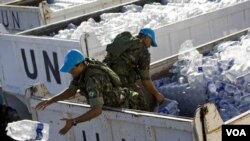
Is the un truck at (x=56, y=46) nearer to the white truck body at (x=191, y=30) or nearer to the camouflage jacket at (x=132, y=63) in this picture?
the white truck body at (x=191, y=30)

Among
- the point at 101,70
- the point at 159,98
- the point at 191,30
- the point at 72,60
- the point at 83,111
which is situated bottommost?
the point at 159,98

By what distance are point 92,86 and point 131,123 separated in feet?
1.43

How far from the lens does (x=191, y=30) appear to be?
7512 millimetres

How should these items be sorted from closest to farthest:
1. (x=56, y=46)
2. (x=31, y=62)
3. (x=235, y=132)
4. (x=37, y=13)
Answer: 1. (x=235, y=132)
2. (x=56, y=46)
3. (x=31, y=62)
4. (x=37, y=13)

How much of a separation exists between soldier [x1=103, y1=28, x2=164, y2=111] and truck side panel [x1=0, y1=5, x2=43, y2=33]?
3349 mm

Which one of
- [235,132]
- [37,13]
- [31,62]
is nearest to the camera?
[235,132]

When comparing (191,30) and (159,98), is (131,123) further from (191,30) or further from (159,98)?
(191,30)

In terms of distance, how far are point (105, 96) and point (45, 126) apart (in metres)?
0.54

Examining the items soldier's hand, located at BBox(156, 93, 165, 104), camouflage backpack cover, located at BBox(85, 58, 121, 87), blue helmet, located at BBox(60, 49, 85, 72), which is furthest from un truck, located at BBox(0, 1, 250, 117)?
blue helmet, located at BBox(60, 49, 85, 72)

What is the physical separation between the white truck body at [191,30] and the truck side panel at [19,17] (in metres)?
0.71

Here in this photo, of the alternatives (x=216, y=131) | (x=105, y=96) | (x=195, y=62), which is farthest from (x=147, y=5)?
(x=216, y=131)

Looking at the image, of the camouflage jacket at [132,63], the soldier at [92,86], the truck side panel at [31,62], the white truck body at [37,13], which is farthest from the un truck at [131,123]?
the white truck body at [37,13]

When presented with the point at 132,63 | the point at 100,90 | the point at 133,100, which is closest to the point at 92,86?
the point at 100,90

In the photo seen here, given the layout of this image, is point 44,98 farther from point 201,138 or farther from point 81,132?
point 201,138
